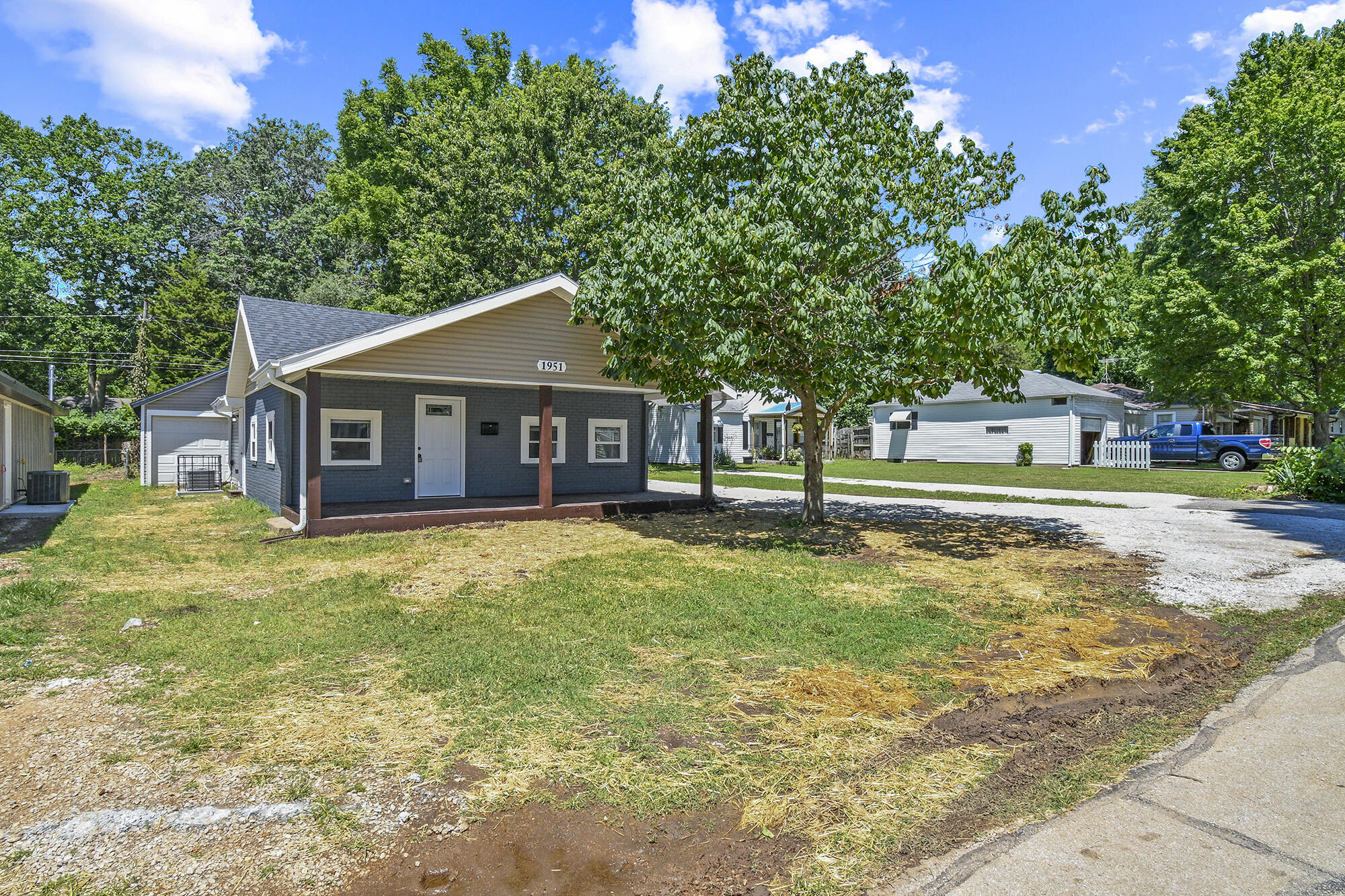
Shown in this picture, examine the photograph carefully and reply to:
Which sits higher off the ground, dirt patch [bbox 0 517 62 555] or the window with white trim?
the window with white trim

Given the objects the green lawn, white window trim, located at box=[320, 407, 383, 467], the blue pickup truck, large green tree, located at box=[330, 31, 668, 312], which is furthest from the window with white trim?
the blue pickup truck

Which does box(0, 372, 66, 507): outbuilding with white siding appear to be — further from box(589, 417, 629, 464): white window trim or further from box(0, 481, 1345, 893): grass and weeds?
box(589, 417, 629, 464): white window trim

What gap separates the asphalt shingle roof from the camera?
43.6 feet

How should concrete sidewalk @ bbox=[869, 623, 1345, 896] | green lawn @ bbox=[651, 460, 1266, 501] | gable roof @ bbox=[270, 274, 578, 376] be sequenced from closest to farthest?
concrete sidewalk @ bbox=[869, 623, 1345, 896] → gable roof @ bbox=[270, 274, 578, 376] → green lawn @ bbox=[651, 460, 1266, 501]

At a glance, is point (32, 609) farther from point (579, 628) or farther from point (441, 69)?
point (441, 69)

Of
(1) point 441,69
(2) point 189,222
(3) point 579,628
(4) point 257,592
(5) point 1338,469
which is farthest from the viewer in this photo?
(2) point 189,222

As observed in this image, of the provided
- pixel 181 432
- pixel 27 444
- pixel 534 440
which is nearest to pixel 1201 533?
pixel 534 440

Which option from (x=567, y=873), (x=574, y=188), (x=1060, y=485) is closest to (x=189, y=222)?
(x=574, y=188)

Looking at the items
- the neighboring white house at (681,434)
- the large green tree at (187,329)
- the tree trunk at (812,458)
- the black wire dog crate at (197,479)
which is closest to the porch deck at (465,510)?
the tree trunk at (812,458)

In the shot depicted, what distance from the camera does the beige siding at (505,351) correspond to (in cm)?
1132

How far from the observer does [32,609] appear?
634 centimetres

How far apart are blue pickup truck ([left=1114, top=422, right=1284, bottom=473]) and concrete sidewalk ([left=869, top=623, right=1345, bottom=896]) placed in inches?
989

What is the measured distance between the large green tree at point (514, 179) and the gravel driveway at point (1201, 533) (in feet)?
44.6

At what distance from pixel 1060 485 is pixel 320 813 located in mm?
19987
